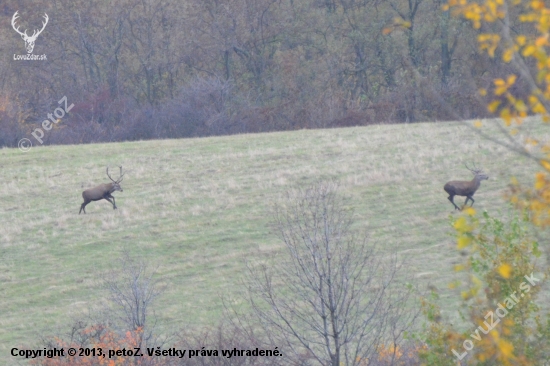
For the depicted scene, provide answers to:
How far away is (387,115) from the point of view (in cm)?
4603

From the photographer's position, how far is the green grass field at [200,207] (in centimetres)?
1809

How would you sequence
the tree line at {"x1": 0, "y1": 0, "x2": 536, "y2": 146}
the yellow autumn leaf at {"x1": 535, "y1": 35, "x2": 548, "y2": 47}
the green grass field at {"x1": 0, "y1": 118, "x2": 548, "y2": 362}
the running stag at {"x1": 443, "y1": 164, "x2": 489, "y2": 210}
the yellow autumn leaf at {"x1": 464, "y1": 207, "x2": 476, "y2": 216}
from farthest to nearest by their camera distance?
the tree line at {"x1": 0, "y1": 0, "x2": 536, "y2": 146} < the running stag at {"x1": 443, "y1": 164, "x2": 489, "y2": 210} < the green grass field at {"x1": 0, "y1": 118, "x2": 548, "y2": 362} < the yellow autumn leaf at {"x1": 464, "y1": 207, "x2": 476, "y2": 216} < the yellow autumn leaf at {"x1": 535, "y1": 35, "x2": 548, "y2": 47}

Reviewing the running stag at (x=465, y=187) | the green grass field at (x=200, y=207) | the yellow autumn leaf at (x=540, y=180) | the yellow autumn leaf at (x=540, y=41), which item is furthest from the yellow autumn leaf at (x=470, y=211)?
the running stag at (x=465, y=187)

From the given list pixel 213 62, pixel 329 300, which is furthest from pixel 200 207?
pixel 213 62

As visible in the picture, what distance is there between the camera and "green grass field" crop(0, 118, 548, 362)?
18094mm

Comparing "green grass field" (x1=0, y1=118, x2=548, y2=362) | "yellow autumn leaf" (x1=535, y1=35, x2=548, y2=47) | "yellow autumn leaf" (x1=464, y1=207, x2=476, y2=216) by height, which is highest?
"yellow autumn leaf" (x1=535, y1=35, x2=548, y2=47)

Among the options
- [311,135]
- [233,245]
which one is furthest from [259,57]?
[233,245]

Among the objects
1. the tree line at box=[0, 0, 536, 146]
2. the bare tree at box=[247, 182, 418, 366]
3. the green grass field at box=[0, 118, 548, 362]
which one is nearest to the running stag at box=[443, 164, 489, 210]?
the green grass field at box=[0, 118, 548, 362]

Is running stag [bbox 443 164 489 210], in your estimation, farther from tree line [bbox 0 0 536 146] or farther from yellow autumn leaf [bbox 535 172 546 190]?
tree line [bbox 0 0 536 146]

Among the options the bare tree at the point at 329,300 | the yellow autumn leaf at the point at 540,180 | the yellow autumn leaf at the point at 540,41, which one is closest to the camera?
the yellow autumn leaf at the point at 540,41

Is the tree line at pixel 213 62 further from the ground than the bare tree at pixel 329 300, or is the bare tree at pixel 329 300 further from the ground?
Answer: the tree line at pixel 213 62

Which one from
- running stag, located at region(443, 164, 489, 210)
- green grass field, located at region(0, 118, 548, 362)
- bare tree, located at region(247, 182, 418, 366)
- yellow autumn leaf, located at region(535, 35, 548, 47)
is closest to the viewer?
yellow autumn leaf, located at region(535, 35, 548, 47)

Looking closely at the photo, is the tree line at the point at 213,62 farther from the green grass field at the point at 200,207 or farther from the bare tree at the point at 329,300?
the bare tree at the point at 329,300

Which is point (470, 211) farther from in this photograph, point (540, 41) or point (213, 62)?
point (213, 62)
